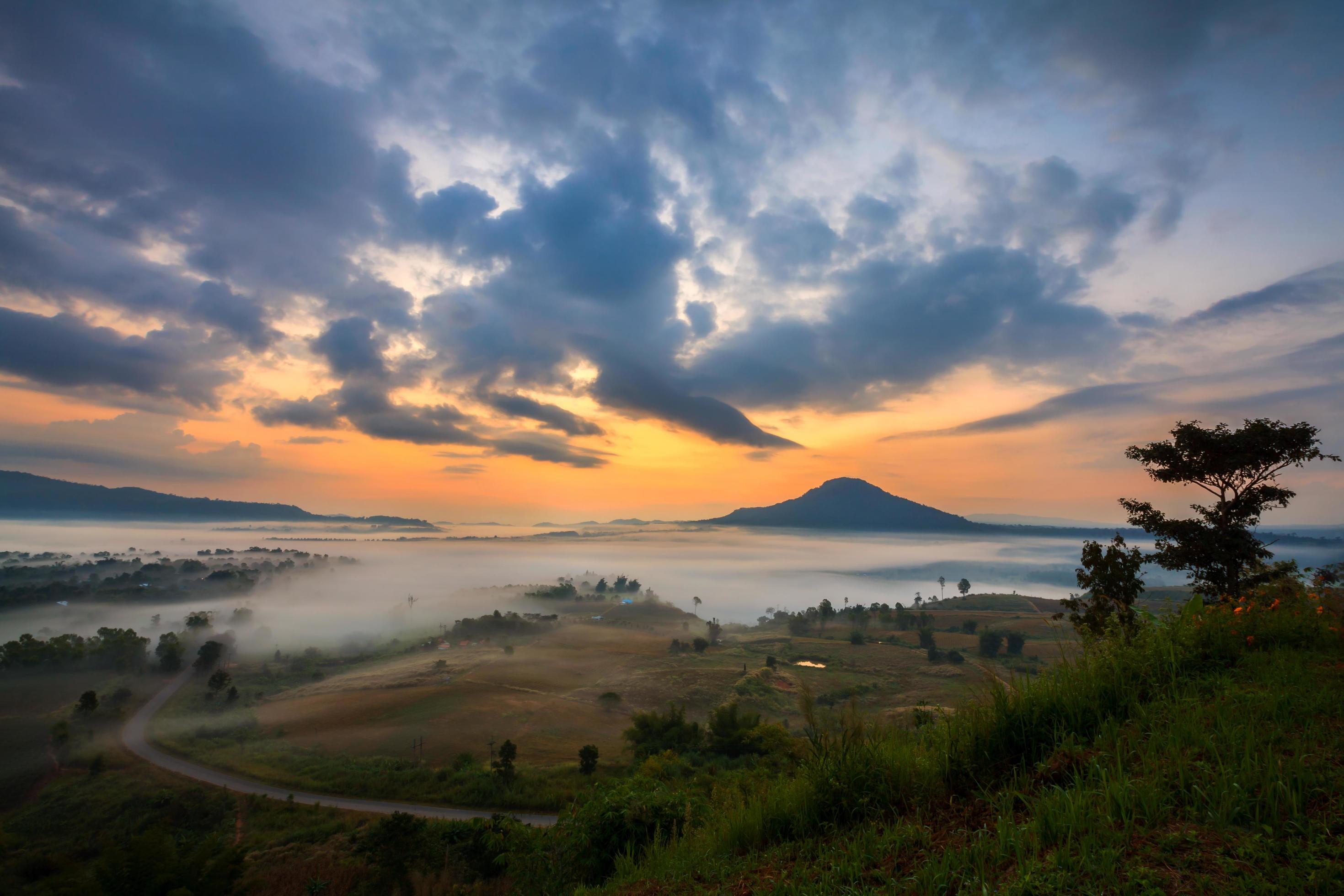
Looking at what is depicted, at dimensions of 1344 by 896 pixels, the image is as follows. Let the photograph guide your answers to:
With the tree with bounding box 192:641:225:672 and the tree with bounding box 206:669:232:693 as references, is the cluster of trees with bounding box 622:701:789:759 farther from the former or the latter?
the tree with bounding box 192:641:225:672

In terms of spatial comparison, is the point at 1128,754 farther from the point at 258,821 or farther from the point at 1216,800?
the point at 258,821

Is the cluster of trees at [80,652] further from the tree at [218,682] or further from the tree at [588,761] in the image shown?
the tree at [588,761]

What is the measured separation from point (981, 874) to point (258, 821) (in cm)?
6638

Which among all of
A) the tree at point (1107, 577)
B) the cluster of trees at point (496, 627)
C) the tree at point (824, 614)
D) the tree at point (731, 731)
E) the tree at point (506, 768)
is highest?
the tree at point (1107, 577)

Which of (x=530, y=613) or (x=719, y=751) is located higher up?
(x=719, y=751)

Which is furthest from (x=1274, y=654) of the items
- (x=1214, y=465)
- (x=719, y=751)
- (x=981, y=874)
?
(x=719, y=751)

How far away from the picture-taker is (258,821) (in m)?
46.7

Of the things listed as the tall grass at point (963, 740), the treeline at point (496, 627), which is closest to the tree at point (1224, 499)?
the tall grass at point (963, 740)

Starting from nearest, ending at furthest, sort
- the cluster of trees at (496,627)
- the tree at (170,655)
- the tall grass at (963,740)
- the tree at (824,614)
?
1. the tall grass at (963,740)
2. the tree at (170,655)
3. the cluster of trees at (496,627)
4. the tree at (824,614)

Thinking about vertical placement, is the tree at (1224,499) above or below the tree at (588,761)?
above

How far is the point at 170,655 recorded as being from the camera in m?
110

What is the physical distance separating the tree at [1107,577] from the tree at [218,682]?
133 metres

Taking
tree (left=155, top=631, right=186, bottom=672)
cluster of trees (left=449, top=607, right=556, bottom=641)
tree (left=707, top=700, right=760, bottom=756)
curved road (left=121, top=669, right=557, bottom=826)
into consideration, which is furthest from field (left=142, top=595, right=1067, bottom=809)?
cluster of trees (left=449, top=607, right=556, bottom=641)

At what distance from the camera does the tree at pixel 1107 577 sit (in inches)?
883
